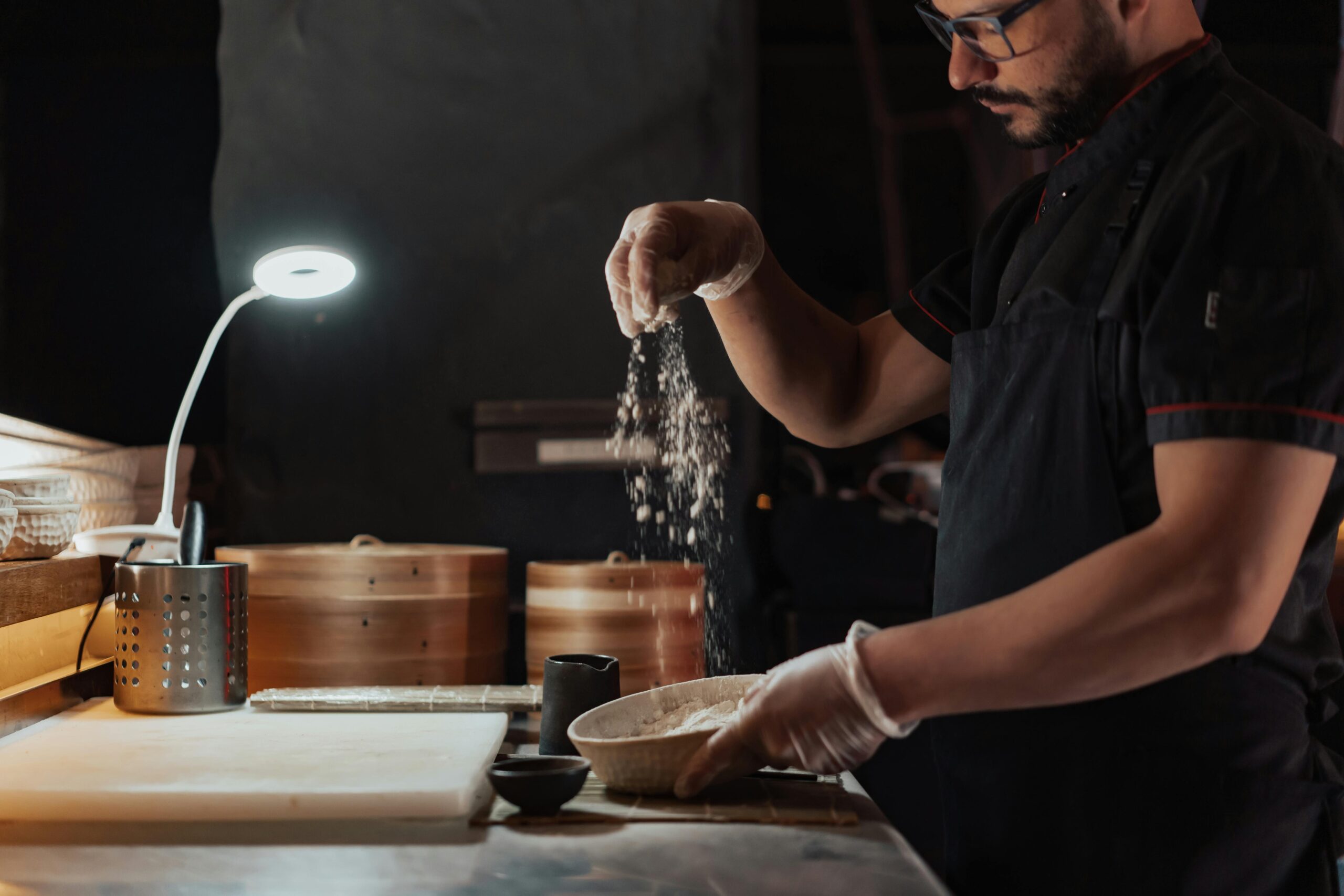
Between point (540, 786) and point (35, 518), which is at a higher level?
point (35, 518)

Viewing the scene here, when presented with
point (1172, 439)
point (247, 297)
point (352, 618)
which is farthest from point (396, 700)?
point (1172, 439)

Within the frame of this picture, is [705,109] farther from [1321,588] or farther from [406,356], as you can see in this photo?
[1321,588]

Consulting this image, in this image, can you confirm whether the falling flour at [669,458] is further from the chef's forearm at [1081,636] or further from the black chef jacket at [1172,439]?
the chef's forearm at [1081,636]

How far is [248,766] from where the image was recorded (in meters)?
1.16

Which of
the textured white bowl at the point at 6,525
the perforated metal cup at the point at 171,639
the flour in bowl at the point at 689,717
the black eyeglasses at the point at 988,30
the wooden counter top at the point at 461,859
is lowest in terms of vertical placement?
the wooden counter top at the point at 461,859

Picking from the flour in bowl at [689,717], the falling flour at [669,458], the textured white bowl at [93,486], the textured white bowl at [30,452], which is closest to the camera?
the flour in bowl at [689,717]

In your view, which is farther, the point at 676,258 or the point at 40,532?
the point at 40,532

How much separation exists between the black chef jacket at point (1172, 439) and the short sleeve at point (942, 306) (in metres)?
0.22

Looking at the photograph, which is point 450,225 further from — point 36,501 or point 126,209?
point 36,501

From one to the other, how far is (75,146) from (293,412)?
1.05 meters

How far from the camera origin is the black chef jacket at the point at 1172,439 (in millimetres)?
890

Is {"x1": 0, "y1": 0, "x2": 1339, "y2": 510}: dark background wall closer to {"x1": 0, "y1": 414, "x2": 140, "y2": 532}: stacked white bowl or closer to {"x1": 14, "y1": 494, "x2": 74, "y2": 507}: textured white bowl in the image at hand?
{"x1": 0, "y1": 414, "x2": 140, "y2": 532}: stacked white bowl

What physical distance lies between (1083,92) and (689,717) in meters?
0.85

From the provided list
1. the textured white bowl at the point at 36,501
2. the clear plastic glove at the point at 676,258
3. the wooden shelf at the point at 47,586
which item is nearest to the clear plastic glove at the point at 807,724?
the clear plastic glove at the point at 676,258
